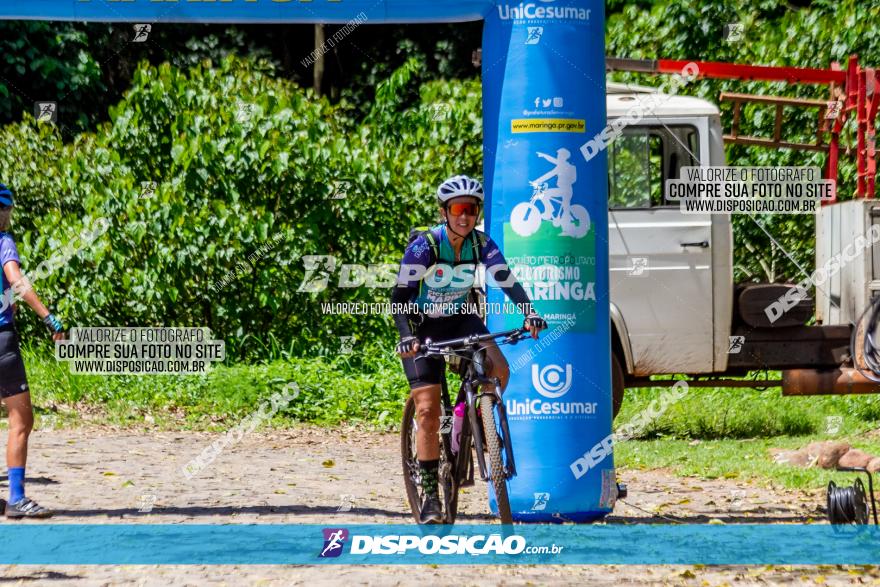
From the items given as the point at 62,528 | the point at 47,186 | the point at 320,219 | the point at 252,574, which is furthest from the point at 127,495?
the point at 47,186

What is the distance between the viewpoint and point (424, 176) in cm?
1653

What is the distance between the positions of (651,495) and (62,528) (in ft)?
13.7

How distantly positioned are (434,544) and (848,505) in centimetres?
231

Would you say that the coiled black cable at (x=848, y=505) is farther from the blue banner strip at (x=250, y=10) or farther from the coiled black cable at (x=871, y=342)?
the coiled black cable at (x=871, y=342)

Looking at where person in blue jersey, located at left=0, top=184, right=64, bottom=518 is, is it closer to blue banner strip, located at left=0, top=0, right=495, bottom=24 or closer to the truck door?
blue banner strip, located at left=0, top=0, right=495, bottom=24

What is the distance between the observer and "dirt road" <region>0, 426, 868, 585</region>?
6508 millimetres

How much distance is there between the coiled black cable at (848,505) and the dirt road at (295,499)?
2.67 feet

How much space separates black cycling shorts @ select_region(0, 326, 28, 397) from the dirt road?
0.87 meters

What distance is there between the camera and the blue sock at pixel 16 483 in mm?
8141

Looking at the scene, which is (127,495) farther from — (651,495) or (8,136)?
(8,136)

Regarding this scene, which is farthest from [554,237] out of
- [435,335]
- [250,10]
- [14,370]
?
[14,370]

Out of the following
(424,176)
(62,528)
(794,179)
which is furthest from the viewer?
(424,176)

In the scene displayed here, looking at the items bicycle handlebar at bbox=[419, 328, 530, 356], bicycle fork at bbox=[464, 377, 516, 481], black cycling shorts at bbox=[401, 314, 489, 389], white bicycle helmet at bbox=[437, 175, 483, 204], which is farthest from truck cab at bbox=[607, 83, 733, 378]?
bicycle fork at bbox=[464, 377, 516, 481]

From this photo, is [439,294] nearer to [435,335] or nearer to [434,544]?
[435,335]
